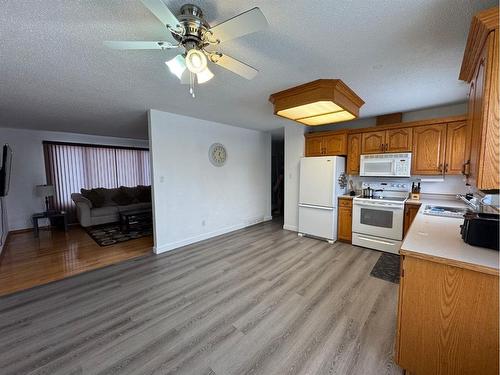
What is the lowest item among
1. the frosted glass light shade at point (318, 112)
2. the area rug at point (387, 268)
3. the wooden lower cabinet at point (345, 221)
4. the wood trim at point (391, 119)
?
the area rug at point (387, 268)

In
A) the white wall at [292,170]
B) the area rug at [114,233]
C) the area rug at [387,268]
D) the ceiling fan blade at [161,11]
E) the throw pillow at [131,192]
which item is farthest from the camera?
the throw pillow at [131,192]

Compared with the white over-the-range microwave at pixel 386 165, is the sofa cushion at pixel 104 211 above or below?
below

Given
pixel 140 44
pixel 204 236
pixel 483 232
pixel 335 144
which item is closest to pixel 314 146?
pixel 335 144

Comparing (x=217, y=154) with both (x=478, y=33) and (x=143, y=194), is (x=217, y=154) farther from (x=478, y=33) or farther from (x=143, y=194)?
(x=478, y=33)

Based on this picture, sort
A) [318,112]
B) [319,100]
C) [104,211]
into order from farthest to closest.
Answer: [104,211], [318,112], [319,100]

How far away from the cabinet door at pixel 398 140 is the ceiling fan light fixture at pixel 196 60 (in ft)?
11.4

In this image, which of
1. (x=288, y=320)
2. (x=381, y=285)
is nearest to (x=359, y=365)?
(x=288, y=320)

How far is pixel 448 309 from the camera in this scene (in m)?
1.26

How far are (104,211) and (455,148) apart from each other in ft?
23.1

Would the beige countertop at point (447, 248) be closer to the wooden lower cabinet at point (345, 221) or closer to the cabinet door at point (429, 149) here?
the cabinet door at point (429, 149)

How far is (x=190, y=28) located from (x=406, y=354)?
2.46 metres

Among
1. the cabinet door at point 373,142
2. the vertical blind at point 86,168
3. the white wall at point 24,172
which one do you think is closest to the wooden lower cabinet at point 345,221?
the cabinet door at point 373,142

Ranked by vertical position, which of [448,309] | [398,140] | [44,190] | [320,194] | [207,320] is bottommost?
[207,320]

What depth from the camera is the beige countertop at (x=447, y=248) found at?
1.18 meters
